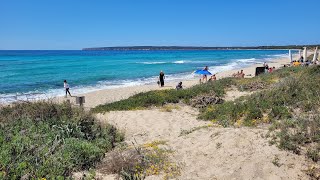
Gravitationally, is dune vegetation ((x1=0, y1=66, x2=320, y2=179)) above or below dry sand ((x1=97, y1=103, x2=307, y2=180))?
above

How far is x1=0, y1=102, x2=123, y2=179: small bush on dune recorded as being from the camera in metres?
4.81

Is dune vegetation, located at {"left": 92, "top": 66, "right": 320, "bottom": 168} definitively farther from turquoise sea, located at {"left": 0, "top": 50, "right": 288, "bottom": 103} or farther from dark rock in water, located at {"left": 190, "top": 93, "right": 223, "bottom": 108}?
turquoise sea, located at {"left": 0, "top": 50, "right": 288, "bottom": 103}

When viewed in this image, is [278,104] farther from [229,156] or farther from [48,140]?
[48,140]

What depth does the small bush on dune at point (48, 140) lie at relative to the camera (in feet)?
15.8

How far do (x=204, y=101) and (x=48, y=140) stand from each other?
8.00 metres

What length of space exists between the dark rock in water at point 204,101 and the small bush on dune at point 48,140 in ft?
17.2

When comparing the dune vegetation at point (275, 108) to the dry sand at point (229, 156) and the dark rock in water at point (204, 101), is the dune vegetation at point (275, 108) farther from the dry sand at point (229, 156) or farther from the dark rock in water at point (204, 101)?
the dark rock in water at point (204, 101)

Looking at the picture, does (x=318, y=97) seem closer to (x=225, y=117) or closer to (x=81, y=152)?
(x=225, y=117)

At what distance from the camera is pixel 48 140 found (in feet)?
19.4

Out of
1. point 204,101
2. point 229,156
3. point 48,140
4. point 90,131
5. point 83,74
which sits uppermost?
point 48,140

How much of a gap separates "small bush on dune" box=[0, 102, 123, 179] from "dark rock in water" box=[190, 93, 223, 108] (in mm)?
5231

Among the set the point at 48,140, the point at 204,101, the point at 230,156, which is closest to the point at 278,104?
the point at 204,101

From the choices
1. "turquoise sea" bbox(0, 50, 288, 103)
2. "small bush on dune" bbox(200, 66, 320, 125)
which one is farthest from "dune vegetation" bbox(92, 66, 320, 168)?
"turquoise sea" bbox(0, 50, 288, 103)

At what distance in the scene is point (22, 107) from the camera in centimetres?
753
